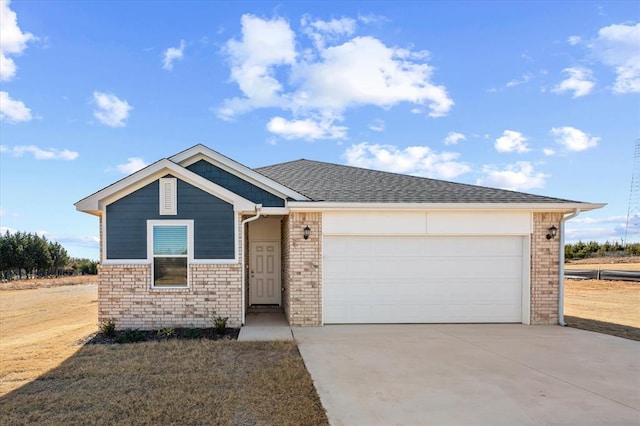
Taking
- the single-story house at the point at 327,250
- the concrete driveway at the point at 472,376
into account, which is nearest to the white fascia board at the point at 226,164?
the single-story house at the point at 327,250

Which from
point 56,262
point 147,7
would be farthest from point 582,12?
point 56,262

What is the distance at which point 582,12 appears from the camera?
10641 millimetres

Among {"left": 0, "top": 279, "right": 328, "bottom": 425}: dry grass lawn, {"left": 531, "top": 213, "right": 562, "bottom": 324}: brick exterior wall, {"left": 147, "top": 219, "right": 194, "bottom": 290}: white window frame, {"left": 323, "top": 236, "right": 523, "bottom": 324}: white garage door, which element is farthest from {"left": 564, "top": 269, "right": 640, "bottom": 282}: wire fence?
{"left": 147, "top": 219, "right": 194, "bottom": 290}: white window frame

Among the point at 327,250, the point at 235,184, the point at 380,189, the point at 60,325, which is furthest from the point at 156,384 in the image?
the point at 60,325

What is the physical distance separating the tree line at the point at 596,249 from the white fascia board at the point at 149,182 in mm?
49483

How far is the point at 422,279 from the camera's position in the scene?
34.0ft

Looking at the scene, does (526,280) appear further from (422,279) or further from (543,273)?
(422,279)

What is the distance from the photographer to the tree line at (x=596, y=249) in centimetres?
4781

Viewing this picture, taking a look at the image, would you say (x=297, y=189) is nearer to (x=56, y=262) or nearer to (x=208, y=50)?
(x=208, y=50)

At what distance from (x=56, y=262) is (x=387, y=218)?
50.7 meters

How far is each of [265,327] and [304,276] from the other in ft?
4.95

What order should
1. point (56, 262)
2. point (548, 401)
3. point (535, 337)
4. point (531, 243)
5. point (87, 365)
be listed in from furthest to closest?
point (56, 262), point (531, 243), point (535, 337), point (87, 365), point (548, 401)

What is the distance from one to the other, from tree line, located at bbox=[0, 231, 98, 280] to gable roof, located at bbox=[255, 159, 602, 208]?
129ft

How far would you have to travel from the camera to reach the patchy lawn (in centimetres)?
459
